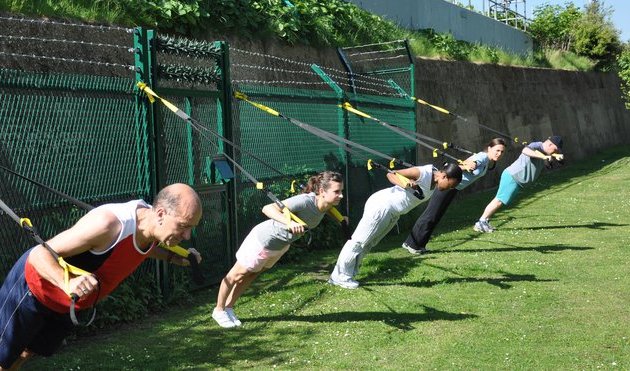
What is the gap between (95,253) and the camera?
4359 millimetres

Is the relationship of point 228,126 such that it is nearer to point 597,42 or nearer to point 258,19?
point 258,19

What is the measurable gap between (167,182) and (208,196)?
1.93 ft

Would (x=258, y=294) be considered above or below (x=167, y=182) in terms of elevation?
below

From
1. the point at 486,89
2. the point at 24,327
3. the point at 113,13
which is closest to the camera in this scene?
the point at 24,327

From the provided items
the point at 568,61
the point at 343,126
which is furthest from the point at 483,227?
the point at 568,61

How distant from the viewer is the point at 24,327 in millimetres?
4465

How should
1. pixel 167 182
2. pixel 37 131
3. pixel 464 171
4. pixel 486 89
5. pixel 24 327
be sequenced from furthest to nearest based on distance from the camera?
pixel 486 89
pixel 464 171
pixel 167 182
pixel 37 131
pixel 24 327

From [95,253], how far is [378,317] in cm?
337

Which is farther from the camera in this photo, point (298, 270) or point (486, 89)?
point (486, 89)

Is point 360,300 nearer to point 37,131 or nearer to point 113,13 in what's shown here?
point 37,131

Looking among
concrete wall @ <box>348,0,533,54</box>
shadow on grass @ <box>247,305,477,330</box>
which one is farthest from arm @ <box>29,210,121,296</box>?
concrete wall @ <box>348,0,533,54</box>

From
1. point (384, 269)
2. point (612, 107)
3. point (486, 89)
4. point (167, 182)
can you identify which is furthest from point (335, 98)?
point (612, 107)

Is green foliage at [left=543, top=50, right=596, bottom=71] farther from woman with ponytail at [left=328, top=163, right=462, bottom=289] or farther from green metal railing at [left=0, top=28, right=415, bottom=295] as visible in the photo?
woman with ponytail at [left=328, top=163, right=462, bottom=289]

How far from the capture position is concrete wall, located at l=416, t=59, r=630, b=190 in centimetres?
1745
